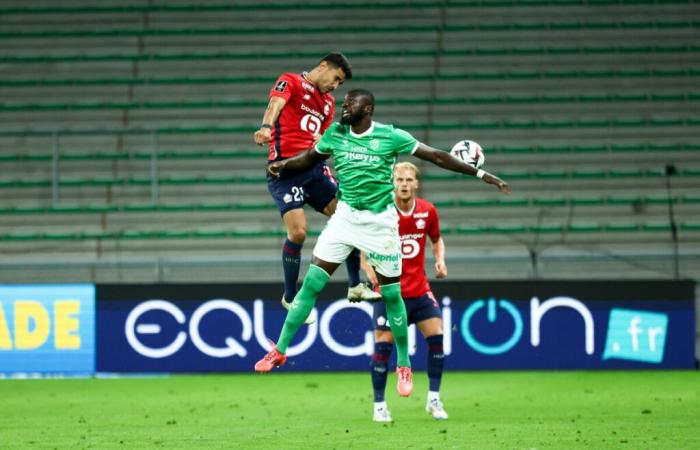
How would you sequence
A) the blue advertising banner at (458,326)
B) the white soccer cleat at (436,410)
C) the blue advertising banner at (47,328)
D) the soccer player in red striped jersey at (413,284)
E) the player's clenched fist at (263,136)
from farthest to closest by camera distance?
the blue advertising banner at (47,328), the blue advertising banner at (458,326), the soccer player in red striped jersey at (413,284), the white soccer cleat at (436,410), the player's clenched fist at (263,136)

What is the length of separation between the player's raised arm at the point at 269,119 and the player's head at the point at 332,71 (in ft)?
1.46

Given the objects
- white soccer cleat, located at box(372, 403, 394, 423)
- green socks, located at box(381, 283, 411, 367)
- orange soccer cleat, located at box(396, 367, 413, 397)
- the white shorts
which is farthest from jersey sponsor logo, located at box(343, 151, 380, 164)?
white soccer cleat, located at box(372, 403, 394, 423)

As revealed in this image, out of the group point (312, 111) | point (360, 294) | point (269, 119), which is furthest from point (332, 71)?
point (360, 294)

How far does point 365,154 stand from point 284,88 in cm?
87

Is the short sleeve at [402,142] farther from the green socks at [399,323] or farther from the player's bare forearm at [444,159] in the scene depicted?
the green socks at [399,323]

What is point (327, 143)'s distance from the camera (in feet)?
26.3

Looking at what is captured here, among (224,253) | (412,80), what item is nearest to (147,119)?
(224,253)

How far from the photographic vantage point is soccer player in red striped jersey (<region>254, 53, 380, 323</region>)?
8562mm

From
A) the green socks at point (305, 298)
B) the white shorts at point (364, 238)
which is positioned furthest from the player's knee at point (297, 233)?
the green socks at point (305, 298)

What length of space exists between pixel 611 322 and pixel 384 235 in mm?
6706

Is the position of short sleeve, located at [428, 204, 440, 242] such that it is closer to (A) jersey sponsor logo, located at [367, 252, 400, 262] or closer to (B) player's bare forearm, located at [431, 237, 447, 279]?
(B) player's bare forearm, located at [431, 237, 447, 279]

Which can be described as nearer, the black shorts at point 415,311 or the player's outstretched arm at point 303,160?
the player's outstretched arm at point 303,160

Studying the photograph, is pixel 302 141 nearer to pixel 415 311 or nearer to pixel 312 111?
pixel 312 111

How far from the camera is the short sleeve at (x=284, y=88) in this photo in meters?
8.34
